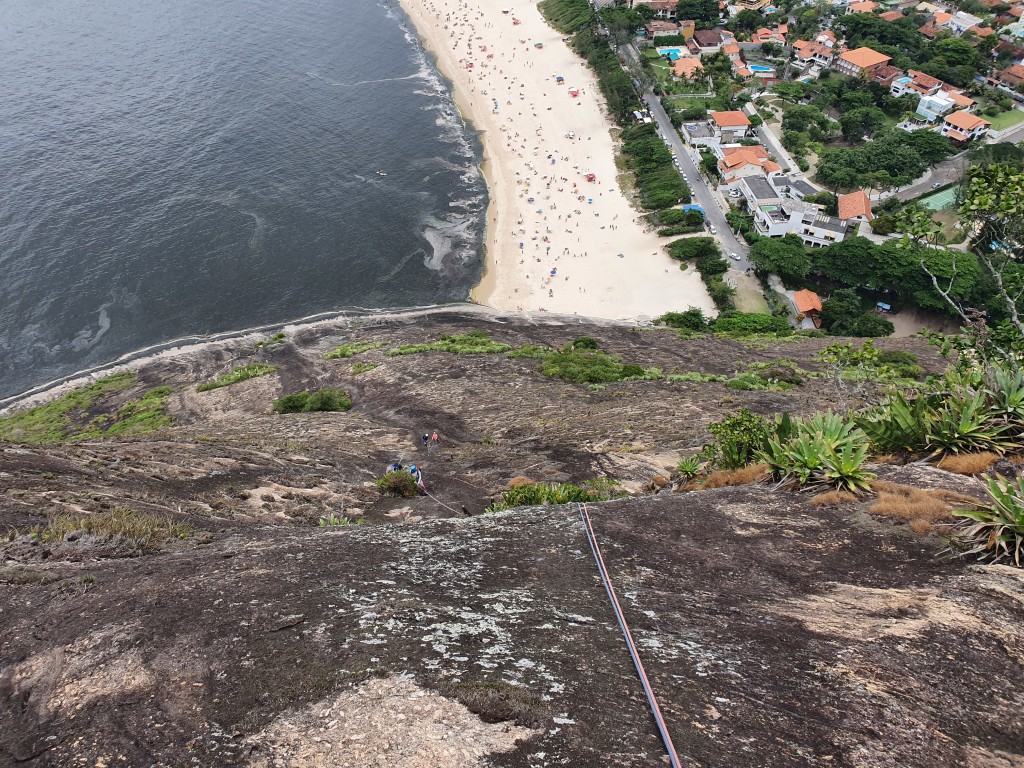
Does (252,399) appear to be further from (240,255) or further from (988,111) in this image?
(988,111)

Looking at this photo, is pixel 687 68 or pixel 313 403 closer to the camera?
pixel 313 403

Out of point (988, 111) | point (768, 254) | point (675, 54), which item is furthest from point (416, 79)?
point (988, 111)

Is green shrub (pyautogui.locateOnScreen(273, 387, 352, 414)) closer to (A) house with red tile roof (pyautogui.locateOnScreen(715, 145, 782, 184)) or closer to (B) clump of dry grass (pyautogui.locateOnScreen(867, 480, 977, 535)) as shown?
(B) clump of dry grass (pyautogui.locateOnScreen(867, 480, 977, 535))

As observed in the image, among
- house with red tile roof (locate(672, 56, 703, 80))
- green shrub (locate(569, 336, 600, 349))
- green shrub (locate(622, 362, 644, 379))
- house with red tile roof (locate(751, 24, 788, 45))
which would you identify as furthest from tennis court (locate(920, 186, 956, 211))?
green shrub (locate(622, 362, 644, 379))

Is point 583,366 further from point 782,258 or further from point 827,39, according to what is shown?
point 827,39

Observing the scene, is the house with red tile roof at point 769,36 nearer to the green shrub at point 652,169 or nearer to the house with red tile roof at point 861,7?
the house with red tile roof at point 861,7

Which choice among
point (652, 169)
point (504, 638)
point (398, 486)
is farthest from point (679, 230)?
point (504, 638)
